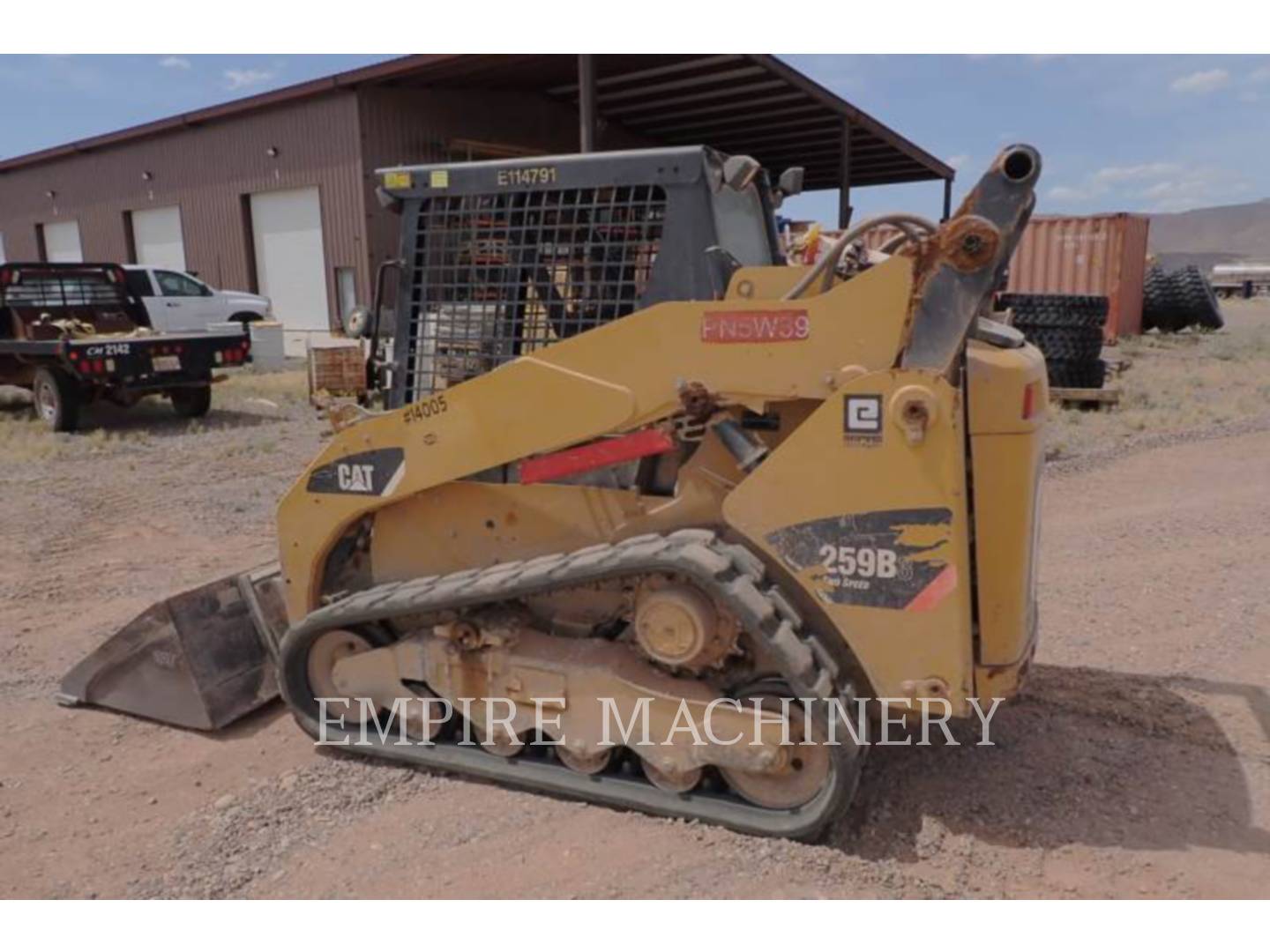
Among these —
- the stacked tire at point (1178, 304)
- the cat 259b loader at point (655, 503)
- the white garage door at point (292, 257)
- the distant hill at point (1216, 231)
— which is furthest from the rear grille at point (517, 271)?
the distant hill at point (1216, 231)

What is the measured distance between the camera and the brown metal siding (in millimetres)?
17359

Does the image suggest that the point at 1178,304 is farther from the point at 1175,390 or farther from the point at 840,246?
the point at 840,246

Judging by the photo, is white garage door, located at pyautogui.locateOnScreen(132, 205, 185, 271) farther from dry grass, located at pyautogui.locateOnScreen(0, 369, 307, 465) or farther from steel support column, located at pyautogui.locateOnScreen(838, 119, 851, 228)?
steel support column, located at pyautogui.locateOnScreen(838, 119, 851, 228)

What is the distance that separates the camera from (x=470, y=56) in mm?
14844

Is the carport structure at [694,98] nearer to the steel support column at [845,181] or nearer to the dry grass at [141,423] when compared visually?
the steel support column at [845,181]

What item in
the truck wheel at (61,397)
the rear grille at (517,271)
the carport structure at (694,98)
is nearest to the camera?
the rear grille at (517,271)

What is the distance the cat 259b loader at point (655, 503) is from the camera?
2898 millimetres

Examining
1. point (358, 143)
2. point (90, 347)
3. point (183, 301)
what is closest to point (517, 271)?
point (90, 347)

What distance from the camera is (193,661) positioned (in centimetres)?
411

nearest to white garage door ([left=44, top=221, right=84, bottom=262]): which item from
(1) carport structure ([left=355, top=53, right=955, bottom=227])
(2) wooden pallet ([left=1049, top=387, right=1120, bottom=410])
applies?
(1) carport structure ([left=355, top=53, right=955, bottom=227])

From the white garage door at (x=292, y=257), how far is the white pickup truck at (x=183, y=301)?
1020mm

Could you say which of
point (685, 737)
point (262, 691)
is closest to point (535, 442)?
point (685, 737)

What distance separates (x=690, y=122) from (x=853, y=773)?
18.5 m

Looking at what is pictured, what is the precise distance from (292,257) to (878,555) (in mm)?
18651
